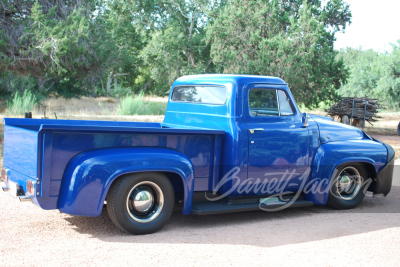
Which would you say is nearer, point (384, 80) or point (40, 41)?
point (40, 41)

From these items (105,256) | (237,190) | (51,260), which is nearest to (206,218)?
(237,190)

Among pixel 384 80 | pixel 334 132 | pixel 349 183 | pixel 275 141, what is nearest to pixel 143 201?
pixel 275 141

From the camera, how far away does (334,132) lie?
19.4ft

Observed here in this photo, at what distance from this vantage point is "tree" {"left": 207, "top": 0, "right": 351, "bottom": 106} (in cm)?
2197

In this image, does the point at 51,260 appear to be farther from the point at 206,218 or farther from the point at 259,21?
the point at 259,21

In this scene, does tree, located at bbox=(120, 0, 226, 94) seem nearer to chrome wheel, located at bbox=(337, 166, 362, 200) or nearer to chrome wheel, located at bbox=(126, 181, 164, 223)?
chrome wheel, located at bbox=(337, 166, 362, 200)

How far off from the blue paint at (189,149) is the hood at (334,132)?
0.05 feet

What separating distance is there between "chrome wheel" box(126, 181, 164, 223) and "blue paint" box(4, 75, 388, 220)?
28cm

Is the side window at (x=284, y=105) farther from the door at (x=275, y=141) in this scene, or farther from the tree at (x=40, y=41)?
the tree at (x=40, y=41)

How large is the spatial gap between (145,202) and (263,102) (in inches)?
80.1

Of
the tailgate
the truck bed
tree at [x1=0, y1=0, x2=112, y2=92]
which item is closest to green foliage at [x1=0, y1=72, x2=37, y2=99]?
tree at [x1=0, y1=0, x2=112, y2=92]

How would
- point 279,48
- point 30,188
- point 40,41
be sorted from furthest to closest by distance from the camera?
1. point 279,48
2. point 40,41
3. point 30,188

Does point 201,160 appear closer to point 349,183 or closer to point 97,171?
point 97,171

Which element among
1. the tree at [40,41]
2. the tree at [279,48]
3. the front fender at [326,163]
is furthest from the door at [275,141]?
the tree at [279,48]
